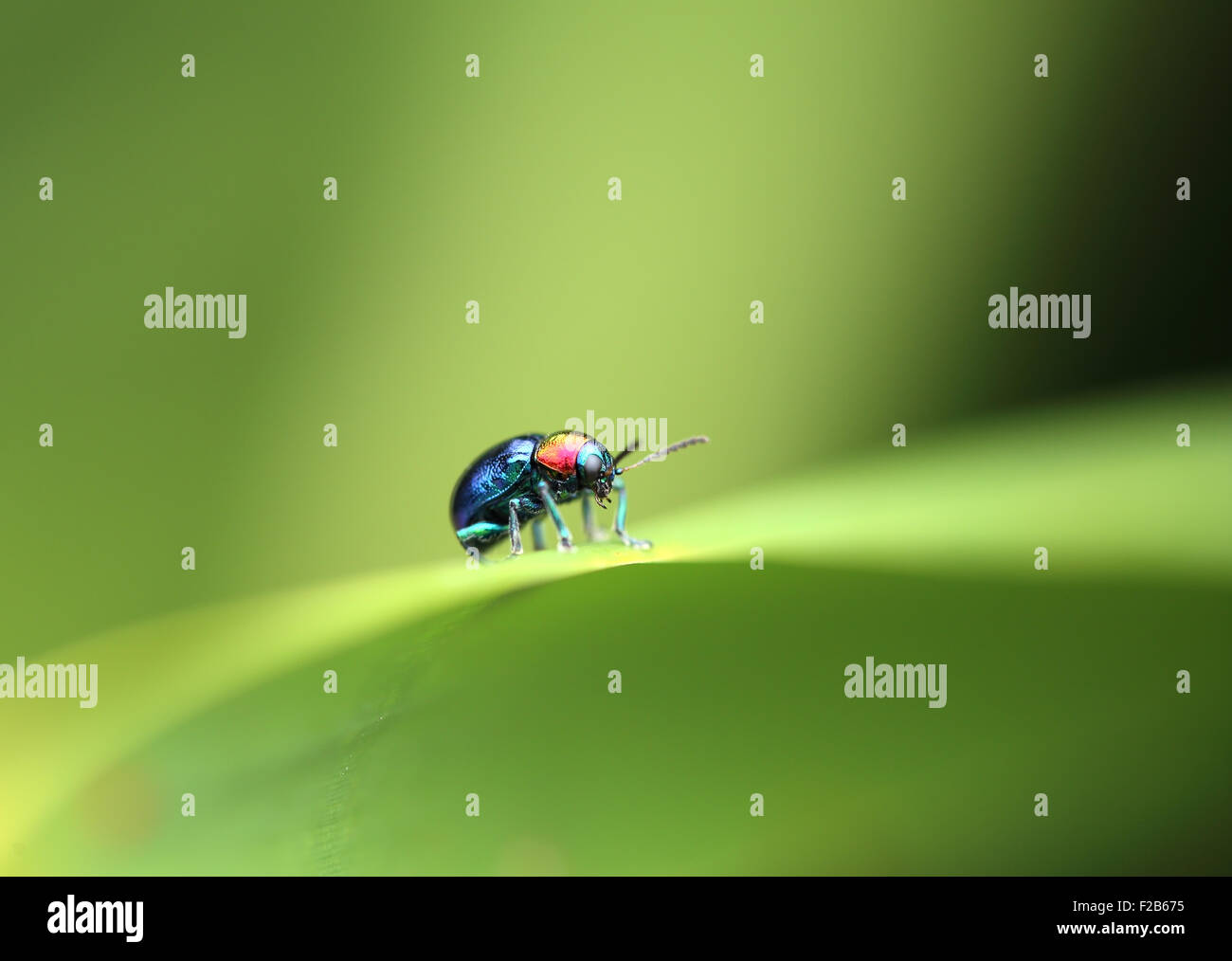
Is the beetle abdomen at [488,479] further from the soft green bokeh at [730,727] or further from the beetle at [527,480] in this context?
the soft green bokeh at [730,727]

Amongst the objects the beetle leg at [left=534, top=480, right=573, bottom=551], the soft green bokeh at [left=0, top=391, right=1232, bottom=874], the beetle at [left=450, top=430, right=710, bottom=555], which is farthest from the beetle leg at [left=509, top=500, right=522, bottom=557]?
the soft green bokeh at [left=0, top=391, right=1232, bottom=874]

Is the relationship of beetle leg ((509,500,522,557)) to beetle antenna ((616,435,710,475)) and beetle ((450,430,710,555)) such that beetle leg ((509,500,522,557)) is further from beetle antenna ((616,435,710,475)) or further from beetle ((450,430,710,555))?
beetle antenna ((616,435,710,475))

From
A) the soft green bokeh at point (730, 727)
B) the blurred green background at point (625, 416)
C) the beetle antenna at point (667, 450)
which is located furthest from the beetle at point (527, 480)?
the soft green bokeh at point (730, 727)

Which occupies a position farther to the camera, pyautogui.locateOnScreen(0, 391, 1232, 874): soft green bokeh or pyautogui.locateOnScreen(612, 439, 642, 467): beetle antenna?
pyautogui.locateOnScreen(612, 439, 642, 467): beetle antenna

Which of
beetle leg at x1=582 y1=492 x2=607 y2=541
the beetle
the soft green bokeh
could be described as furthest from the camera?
beetle leg at x1=582 y1=492 x2=607 y2=541

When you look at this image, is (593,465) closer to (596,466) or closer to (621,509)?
(596,466)

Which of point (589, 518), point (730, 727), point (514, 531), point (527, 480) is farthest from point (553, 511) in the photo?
point (730, 727)

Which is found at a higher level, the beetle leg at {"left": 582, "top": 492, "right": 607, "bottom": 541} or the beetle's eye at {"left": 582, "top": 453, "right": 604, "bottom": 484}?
the beetle's eye at {"left": 582, "top": 453, "right": 604, "bottom": 484}

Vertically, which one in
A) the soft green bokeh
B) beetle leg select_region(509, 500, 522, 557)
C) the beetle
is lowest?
the soft green bokeh
